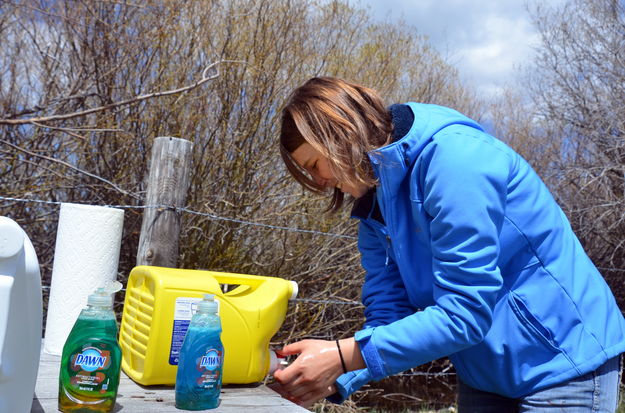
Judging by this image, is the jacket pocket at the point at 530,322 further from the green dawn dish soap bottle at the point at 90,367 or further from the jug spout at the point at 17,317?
the jug spout at the point at 17,317

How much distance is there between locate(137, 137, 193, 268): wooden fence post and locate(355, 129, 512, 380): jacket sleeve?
152 centimetres

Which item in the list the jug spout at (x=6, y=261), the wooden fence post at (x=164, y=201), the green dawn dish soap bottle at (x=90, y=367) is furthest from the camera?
the wooden fence post at (x=164, y=201)

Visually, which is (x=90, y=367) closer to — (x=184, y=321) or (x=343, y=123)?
(x=184, y=321)

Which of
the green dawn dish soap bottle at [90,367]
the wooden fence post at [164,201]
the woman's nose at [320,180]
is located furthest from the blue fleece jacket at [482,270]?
the wooden fence post at [164,201]

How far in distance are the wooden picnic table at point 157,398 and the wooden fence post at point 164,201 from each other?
1044 mm

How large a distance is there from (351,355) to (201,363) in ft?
1.01

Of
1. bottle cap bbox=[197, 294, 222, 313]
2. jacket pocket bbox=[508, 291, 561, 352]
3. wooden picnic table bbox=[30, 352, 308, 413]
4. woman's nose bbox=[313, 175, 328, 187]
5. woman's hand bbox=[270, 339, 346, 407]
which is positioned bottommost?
wooden picnic table bbox=[30, 352, 308, 413]

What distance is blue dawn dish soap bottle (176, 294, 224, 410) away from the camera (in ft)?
4.21

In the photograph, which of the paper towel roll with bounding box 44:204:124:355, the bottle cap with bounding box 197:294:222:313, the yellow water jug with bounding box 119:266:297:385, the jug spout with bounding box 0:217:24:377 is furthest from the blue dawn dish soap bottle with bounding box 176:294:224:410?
the paper towel roll with bounding box 44:204:124:355

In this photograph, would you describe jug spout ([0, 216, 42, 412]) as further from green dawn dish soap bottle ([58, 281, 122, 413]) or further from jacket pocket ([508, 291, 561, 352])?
jacket pocket ([508, 291, 561, 352])

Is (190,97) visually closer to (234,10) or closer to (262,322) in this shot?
(234,10)

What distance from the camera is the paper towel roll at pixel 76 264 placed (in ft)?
5.74

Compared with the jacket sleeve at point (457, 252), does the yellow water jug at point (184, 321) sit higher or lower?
lower

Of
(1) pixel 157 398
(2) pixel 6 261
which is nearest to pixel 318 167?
(1) pixel 157 398
